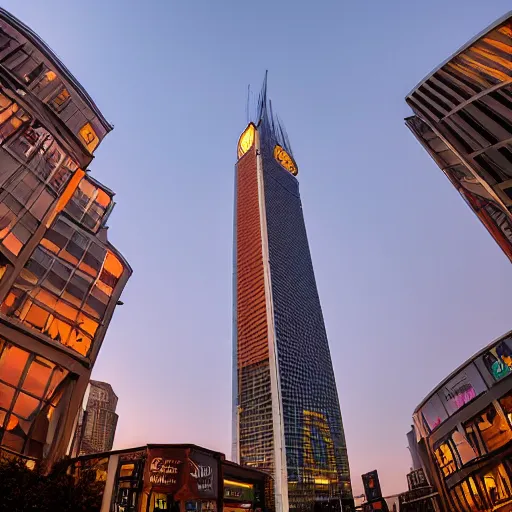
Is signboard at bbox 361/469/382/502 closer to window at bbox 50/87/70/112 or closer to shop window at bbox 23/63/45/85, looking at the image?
window at bbox 50/87/70/112

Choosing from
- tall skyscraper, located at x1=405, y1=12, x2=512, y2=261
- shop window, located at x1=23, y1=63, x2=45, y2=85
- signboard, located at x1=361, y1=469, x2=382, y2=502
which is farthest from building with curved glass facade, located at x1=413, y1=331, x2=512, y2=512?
shop window, located at x1=23, y1=63, x2=45, y2=85

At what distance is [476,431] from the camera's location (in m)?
23.5

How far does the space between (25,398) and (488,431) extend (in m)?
29.7

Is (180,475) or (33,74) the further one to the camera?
(33,74)

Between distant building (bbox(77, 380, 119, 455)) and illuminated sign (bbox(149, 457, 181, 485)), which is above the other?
distant building (bbox(77, 380, 119, 455))

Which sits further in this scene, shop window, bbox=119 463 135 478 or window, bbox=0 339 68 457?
shop window, bbox=119 463 135 478

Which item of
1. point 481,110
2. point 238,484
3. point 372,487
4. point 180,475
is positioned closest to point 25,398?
point 180,475

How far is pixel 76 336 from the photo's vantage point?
31125 millimetres

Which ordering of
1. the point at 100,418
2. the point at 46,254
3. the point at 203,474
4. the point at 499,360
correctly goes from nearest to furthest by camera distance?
the point at 499,360 < the point at 203,474 < the point at 46,254 < the point at 100,418

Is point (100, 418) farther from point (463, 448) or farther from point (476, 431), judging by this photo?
point (476, 431)

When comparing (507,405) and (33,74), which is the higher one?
(33,74)

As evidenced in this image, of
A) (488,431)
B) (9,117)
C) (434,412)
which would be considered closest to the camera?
(488,431)

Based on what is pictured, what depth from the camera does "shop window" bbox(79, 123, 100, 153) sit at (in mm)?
37094

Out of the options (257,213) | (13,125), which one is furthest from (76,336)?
(257,213)
